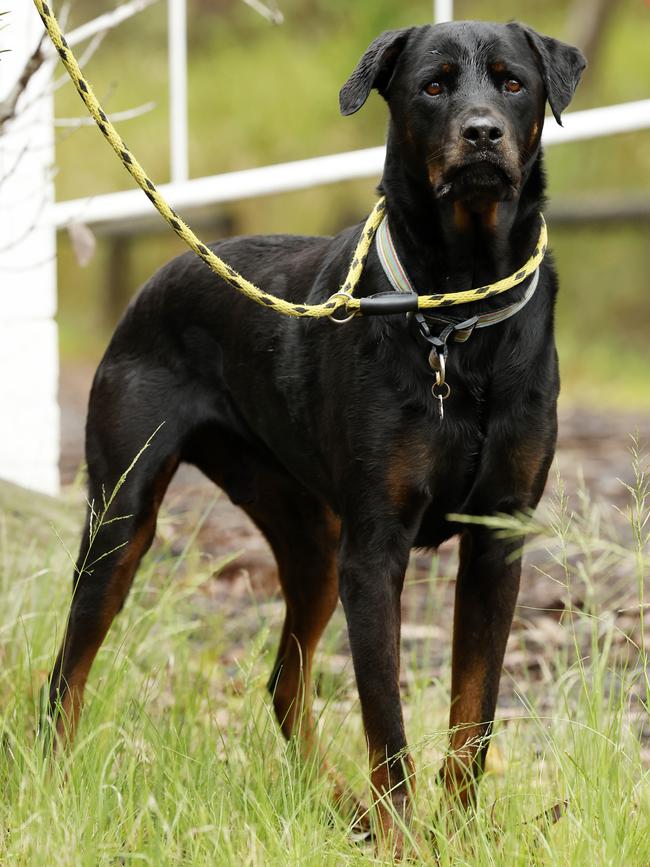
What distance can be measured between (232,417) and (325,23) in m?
12.3

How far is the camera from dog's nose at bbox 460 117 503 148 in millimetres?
2818

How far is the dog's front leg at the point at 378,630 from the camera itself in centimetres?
301

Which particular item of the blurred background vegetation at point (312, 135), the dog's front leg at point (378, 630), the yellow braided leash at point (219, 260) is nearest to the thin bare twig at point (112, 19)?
the yellow braided leash at point (219, 260)

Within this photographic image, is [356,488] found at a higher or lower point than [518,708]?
higher

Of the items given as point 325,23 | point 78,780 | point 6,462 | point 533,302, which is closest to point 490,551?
point 533,302

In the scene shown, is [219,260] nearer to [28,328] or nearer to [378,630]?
[378,630]

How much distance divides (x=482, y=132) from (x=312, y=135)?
43.0 feet

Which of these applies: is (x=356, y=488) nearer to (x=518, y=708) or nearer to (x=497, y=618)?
(x=497, y=618)

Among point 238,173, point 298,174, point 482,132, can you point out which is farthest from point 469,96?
point 238,173

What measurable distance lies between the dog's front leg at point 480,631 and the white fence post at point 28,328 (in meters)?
2.88

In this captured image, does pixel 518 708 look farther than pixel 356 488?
Yes

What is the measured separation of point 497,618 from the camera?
127 inches

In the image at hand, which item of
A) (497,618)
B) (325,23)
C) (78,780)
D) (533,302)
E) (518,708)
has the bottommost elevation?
(518,708)

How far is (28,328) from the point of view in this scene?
585cm
